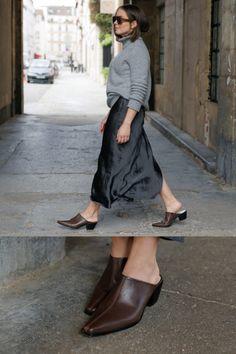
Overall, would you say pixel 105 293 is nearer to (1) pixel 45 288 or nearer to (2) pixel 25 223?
(1) pixel 45 288

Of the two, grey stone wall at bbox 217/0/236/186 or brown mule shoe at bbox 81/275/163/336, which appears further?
grey stone wall at bbox 217/0/236/186

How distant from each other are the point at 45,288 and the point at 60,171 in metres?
3.50

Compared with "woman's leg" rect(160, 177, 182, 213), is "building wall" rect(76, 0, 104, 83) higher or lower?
higher

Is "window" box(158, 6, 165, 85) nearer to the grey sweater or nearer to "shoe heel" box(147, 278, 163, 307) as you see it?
the grey sweater

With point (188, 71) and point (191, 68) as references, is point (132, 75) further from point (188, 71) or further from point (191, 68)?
point (188, 71)

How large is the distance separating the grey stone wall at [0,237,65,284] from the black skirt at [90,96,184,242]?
77cm

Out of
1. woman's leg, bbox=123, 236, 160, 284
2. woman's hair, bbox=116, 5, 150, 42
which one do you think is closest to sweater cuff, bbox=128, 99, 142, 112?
woman's hair, bbox=116, 5, 150, 42

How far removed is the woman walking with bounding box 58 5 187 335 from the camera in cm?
443

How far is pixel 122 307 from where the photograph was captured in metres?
4.34

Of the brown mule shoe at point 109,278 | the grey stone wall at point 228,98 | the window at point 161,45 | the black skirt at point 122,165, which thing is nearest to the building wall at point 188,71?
the window at point 161,45

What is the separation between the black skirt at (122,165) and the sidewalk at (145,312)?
56 centimetres

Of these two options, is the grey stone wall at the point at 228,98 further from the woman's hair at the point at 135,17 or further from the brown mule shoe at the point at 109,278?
the brown mule shoe at the point at 109,278

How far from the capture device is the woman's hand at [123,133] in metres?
4.61

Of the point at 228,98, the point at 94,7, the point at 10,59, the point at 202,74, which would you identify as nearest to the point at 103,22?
the point at 94,7
